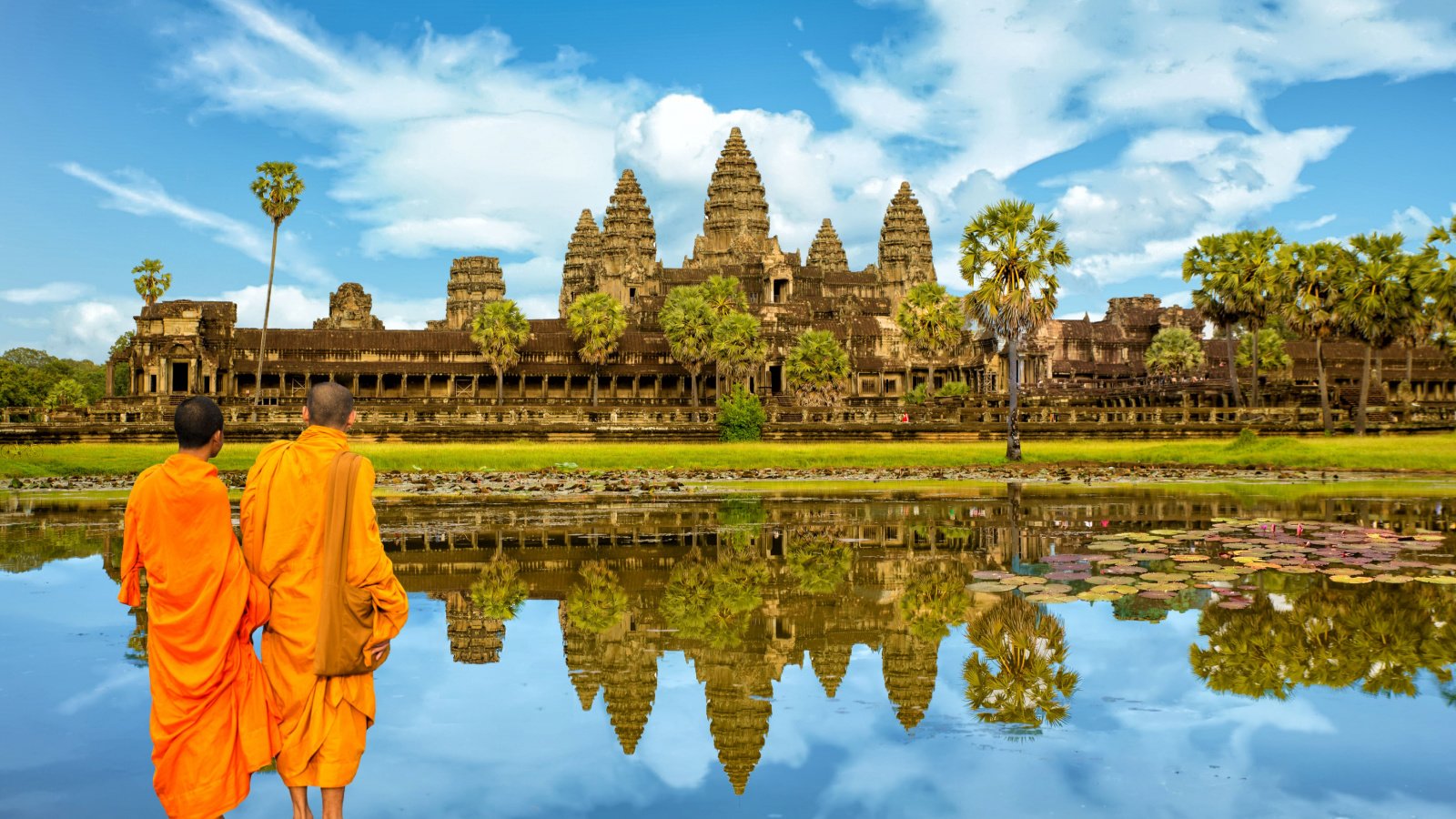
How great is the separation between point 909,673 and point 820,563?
17.7 ft

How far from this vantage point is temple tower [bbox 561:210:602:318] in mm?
113000

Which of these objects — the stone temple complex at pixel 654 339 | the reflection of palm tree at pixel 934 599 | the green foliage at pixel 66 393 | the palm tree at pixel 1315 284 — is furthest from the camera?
the green foliage at pixel 66 393

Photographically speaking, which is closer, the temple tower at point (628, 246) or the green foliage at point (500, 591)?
the green foliage at point (500, 591)

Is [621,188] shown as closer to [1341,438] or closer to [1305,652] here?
[1341,438]

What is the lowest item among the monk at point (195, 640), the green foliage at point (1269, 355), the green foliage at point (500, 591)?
the green foliage at point (500, 591)

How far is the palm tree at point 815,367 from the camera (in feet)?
243

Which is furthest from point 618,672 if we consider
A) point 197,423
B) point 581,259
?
point 581,259

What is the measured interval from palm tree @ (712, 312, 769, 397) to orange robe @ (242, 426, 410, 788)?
6159 centimetres

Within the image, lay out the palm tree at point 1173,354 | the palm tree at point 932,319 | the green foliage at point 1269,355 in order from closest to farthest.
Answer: the palm tree at point 932,319, the green foliage at point 1269,355, the palm tree at point 1173,354

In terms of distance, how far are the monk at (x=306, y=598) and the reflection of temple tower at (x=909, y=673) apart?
3.48m

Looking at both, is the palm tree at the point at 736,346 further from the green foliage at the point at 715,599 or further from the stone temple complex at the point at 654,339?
the green foliage at the point at 715,599

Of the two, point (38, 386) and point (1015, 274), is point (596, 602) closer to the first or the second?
point (1015, 274)

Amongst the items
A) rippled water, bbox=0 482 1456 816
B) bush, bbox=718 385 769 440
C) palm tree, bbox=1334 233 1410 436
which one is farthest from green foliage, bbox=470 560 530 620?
palm tree, bbox=1334 233 1410 436

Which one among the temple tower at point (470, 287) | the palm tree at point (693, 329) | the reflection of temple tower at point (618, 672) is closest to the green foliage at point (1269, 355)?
the palm tree at point (693, 329)
